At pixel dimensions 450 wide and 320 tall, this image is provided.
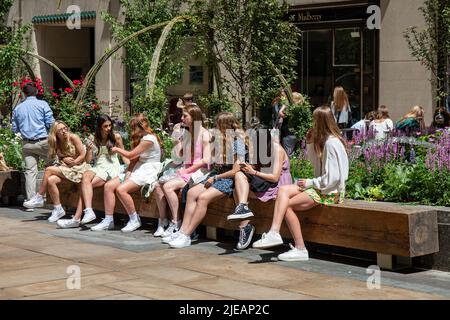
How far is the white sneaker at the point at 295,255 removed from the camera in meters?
8.27

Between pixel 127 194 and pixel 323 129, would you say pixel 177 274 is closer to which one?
pixel 323 129

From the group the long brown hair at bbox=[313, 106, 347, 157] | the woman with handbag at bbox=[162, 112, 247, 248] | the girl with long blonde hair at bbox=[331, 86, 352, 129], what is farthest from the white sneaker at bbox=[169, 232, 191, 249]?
the girl with long blonde hair at bbox=[331, 86, 352, 129]

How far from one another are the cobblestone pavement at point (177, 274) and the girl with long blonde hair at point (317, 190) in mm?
245

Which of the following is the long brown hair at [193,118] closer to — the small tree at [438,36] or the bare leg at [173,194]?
the bare leg at [173,194]

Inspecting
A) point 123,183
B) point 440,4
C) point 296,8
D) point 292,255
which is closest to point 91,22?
point 296,8

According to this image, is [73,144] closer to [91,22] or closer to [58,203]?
[58,203]

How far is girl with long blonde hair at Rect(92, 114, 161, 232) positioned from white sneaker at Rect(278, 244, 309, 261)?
A: 2503 mm

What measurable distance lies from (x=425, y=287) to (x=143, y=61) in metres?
11.0

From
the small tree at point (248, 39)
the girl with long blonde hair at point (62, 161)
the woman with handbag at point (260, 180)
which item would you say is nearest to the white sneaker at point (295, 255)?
the woman with handbag at point (260, 180)

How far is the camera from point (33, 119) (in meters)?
12.4

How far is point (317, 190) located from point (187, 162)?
213 cm

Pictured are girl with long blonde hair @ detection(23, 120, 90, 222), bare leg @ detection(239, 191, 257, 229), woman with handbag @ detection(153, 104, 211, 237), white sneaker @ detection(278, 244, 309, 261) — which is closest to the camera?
white sneaker @ detection(278, 244, 309, 261)

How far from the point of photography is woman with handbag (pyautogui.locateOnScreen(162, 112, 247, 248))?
356 inches

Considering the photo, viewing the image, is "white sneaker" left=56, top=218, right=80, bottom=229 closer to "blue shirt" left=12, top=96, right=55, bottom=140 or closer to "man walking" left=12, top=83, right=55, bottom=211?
"man walking" left=12, top=83, right=55, bottom=211
